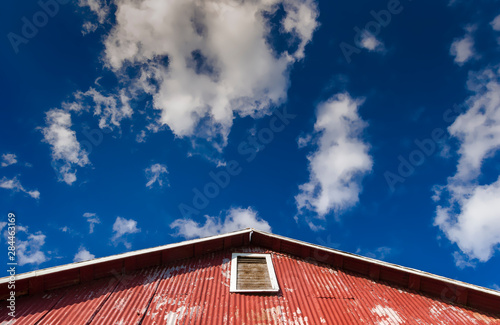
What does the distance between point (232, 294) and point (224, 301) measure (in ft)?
1.48

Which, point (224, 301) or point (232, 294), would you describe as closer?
point (224, 301)

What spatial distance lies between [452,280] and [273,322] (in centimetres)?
724

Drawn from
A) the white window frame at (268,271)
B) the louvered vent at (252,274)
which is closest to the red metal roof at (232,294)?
the white window frame at (268,271)

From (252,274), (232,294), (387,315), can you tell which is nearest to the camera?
(387,315)

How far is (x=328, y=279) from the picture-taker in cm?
996

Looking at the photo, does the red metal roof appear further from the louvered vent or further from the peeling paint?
the louvered vent

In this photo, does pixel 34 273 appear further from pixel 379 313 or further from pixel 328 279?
pixel 379 313

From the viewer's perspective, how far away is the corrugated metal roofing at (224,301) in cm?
748

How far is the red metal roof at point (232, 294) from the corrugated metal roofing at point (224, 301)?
1.2 inches

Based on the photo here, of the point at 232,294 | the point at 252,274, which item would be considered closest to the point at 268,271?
the point at 252,274

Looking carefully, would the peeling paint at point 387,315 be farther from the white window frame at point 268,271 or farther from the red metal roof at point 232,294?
the white window frame at point 268,271

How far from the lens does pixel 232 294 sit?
8.62 m

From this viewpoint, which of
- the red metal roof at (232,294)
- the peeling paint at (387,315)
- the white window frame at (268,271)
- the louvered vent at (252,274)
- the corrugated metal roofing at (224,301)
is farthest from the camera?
the louvered vent at (252,274)

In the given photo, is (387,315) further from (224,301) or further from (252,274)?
(224,301)
